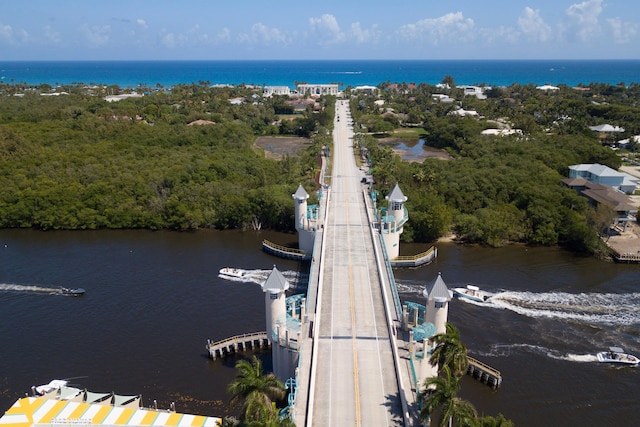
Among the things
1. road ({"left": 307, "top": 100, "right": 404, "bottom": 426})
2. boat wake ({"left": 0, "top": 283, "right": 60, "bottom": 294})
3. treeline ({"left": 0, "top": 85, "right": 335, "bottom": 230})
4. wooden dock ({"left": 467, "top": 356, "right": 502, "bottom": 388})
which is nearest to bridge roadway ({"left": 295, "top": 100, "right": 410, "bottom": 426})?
road ({"left": 307, "top": 100, "right": 404, "bottom": 426})

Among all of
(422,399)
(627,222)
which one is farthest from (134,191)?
(627,222)

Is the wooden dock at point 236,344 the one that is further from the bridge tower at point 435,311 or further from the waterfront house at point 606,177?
the waterfront house at point 606,177

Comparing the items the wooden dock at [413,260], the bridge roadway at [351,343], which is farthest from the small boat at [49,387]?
the wooden dock at [413,260]

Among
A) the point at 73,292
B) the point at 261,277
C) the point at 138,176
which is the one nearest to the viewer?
the point at 73,292

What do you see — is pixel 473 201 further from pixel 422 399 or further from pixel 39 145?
pixel 39 145

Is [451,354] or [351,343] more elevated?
[451,354]

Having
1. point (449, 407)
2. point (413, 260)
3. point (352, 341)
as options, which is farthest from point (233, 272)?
point (449, 407)

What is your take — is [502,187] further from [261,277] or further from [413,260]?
[261,277]

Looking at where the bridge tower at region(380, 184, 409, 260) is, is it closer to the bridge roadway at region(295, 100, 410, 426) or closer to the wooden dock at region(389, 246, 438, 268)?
the wooden dock at region(389, 246, 438, 268)
